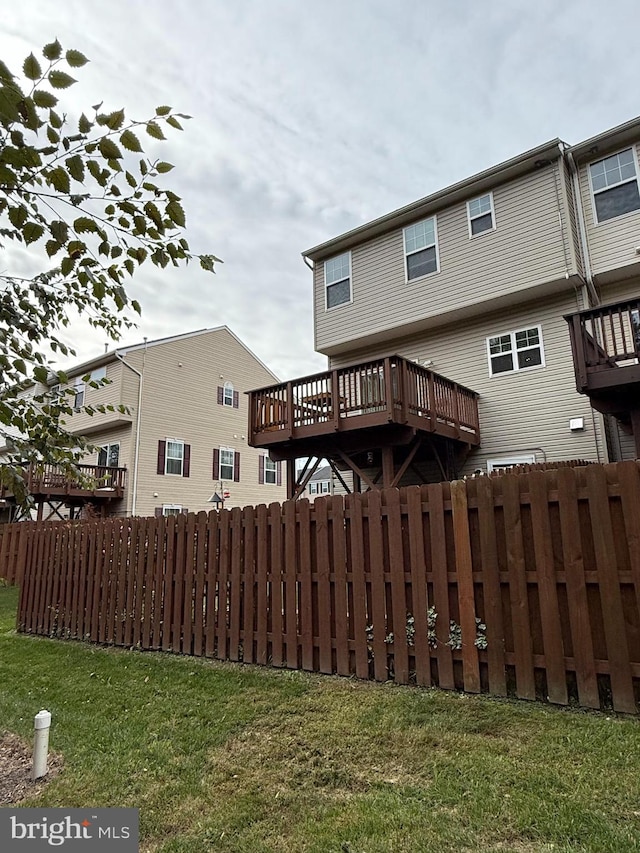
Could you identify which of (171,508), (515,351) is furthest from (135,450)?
(515,351)

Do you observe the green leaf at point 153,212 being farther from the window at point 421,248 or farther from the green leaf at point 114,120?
the window at point 421,248

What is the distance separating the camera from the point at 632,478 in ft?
10.8

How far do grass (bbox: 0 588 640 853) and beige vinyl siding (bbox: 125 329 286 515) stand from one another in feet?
53.6

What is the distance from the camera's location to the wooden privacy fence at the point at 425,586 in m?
3.29

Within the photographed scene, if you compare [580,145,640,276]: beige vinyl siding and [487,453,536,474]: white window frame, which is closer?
[580,145,640,276]: beige vinyl siding

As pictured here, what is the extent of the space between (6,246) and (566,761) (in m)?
3.90

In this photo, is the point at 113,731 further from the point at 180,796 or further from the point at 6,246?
the point at 6,246

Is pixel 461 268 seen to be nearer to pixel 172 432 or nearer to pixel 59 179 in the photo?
pixel 59 179

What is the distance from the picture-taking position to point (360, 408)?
9008 mm

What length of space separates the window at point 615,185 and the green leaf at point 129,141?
424 inches

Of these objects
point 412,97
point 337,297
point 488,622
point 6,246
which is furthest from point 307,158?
point 488,622

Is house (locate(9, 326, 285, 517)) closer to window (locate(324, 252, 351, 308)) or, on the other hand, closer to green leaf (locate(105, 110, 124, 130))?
window (locate(324, 252, 351, 308))

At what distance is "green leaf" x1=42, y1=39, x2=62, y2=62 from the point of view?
4.85 ft

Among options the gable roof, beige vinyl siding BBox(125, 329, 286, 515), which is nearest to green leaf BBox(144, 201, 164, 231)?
beige vinyl siding BBox(125, 329, 286, 515)
